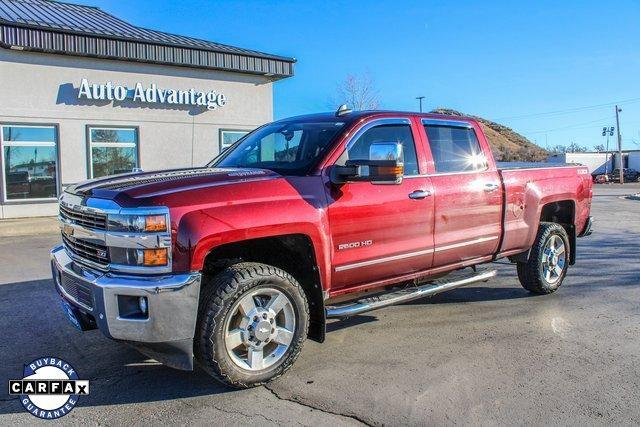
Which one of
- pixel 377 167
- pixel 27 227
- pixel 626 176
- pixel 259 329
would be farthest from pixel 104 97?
pixel 626 176

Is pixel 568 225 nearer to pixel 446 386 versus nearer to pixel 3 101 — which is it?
pixel 446 386

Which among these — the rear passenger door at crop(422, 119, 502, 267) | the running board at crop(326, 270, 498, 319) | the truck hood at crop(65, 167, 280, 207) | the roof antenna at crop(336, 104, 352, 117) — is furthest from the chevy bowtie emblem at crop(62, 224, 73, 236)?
the rear passenger door at crop(422, 119, 502, 267)

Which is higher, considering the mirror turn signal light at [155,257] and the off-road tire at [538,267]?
the mirror turn signal light at [155,257]

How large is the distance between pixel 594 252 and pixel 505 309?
468 centimetres

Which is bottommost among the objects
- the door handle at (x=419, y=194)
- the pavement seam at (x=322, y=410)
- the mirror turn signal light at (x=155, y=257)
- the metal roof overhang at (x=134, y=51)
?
the pavement seam at (x=322, y=410)

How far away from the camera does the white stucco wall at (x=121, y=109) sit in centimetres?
1498

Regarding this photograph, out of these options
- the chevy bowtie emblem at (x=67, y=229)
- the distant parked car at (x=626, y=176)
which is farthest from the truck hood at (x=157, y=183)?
the distant parked car at (x=626, y=176)

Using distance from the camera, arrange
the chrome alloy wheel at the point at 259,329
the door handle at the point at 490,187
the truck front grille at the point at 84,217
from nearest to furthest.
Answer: the truck front grille at the point at 84,217 → the chrome alloy wheel at the point at 259,329 → the door handle at the point at 490,187

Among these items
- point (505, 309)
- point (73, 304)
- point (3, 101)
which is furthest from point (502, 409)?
point (3, 101)

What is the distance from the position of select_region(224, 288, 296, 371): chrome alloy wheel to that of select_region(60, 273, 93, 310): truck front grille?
94 cm

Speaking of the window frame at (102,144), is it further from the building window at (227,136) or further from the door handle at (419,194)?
the door handle at (419,194)

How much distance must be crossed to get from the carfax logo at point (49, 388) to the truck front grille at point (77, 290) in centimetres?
61

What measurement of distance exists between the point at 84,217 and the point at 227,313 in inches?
48.5

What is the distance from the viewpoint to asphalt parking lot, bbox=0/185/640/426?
11.5ft
